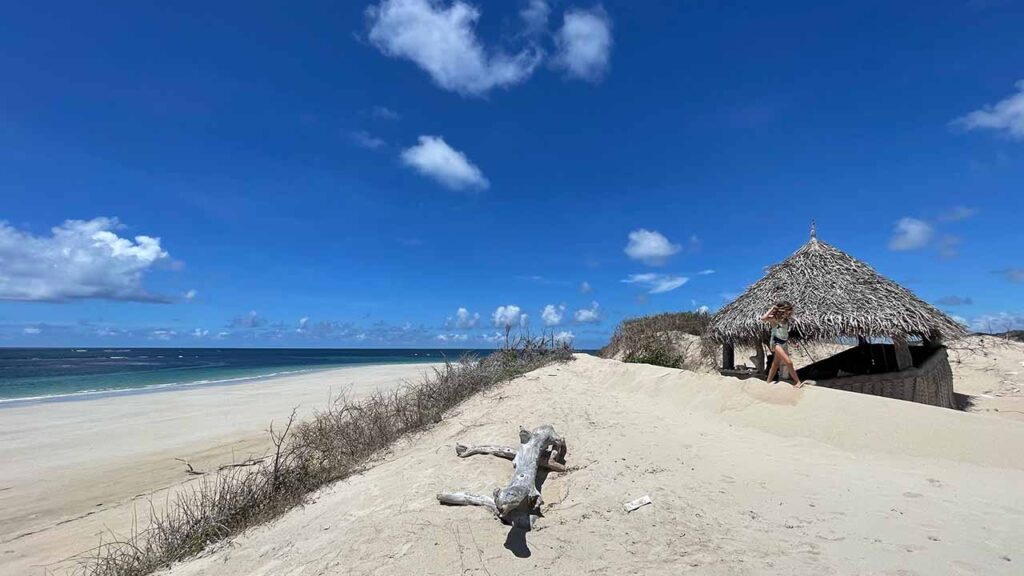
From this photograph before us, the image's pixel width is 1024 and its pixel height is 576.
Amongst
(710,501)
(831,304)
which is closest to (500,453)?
(710,501)

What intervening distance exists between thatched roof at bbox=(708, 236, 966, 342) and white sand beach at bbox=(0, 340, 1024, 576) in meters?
2.11

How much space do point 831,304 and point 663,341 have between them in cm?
716

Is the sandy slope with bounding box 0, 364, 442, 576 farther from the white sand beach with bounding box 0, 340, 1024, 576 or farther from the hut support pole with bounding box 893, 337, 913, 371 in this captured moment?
the hut support pole with bounding box 893, 337, 913, 371

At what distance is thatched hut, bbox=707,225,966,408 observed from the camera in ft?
27.2

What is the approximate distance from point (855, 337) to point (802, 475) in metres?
5.14

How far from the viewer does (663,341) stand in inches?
621

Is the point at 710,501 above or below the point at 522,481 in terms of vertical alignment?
below

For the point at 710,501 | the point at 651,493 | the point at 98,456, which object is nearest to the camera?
the point at 710,501

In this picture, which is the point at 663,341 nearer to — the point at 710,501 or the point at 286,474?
the point at 710,501

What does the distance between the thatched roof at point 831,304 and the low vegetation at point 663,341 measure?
4.08 meters

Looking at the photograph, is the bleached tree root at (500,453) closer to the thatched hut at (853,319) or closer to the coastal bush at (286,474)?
the coastal bush at (286,474)

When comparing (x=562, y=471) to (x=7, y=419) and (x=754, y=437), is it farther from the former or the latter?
(x=7, y=419)

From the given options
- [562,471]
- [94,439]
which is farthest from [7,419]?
[562,471]

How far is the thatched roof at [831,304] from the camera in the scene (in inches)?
331
